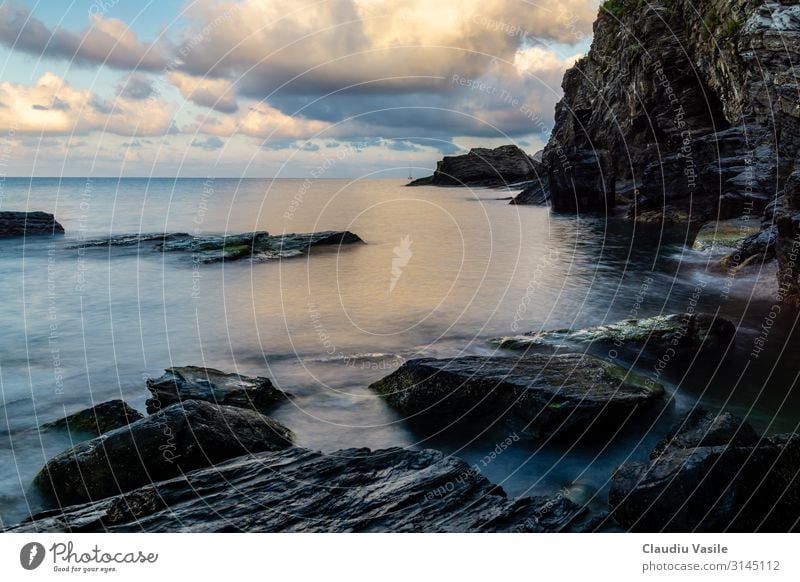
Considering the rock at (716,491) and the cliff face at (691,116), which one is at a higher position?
the cliff face at (691,116)

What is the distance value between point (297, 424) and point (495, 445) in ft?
11.7

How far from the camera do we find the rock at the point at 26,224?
36.7 m

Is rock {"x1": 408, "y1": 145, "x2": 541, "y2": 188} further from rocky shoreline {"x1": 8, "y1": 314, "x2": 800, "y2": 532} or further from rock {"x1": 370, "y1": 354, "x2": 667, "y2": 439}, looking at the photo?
rocky shoreline {"x1": 8, "y1": 314, "x2": 800, "y2": 532}

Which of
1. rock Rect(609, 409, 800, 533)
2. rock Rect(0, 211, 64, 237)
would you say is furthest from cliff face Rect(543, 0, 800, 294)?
rock Rect(0, 211, 64, 237)

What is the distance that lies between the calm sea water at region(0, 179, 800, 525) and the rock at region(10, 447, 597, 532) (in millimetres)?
1372

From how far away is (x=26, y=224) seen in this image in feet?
125

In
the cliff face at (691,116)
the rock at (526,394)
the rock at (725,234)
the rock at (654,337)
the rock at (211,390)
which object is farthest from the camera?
the rock at (725,234)

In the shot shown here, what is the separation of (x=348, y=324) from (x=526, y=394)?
27.6ft

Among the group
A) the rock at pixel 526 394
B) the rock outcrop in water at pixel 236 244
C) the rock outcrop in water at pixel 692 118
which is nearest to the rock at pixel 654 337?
the rock at pixel 526 394

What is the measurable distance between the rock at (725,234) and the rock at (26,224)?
39070 mm

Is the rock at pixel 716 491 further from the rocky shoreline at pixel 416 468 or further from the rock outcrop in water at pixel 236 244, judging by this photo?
the rock outcrop in water at pixel 236 244

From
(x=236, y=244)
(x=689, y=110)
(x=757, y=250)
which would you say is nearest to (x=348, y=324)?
(x=236, y=244)

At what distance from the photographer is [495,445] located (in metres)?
9.64

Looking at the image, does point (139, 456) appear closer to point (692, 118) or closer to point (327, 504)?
point (327, 504)
